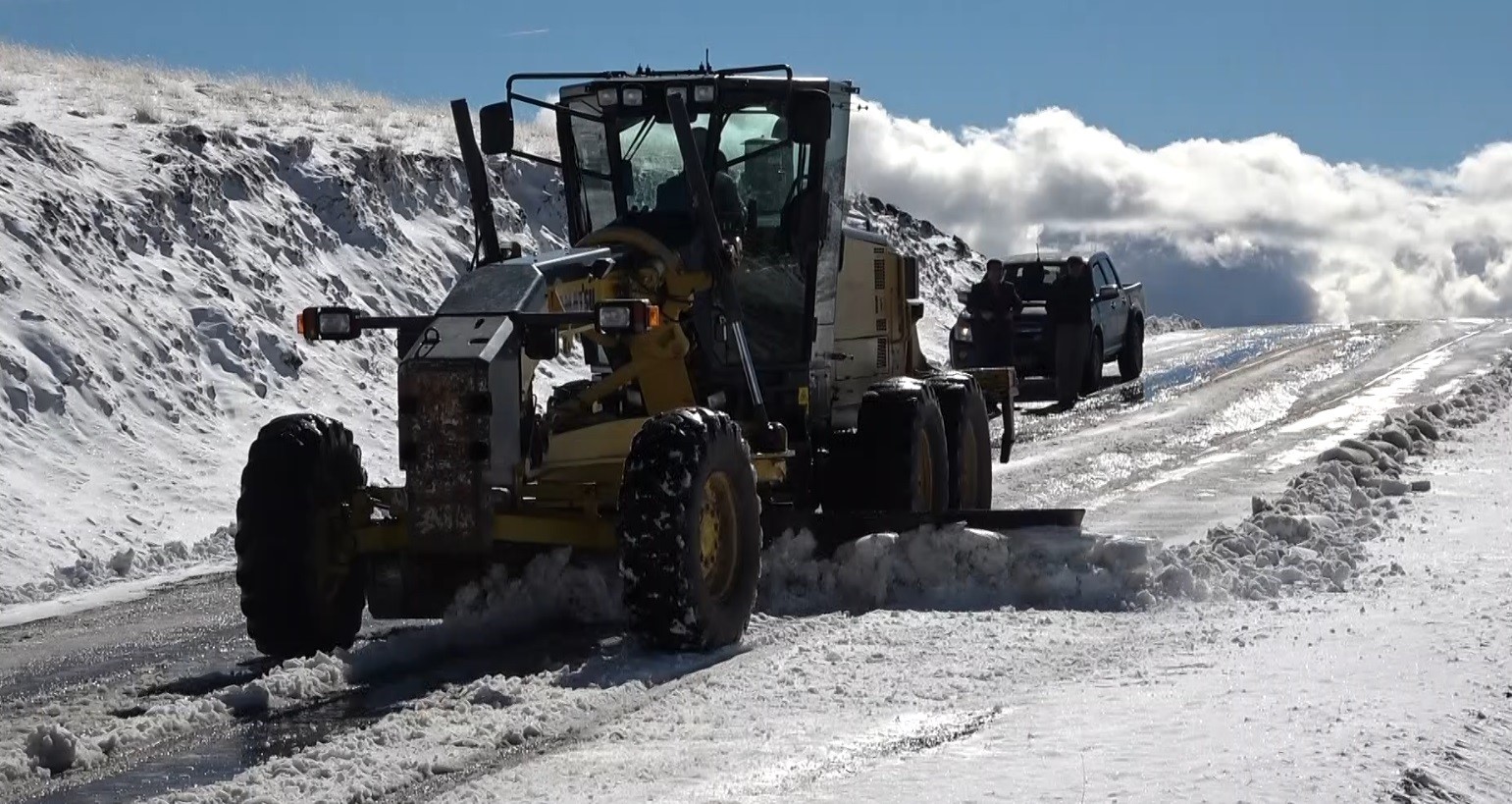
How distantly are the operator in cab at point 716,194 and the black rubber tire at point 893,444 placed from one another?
1229 mm

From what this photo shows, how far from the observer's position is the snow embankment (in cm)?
1413

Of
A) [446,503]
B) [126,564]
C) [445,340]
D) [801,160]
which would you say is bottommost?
[126,564]

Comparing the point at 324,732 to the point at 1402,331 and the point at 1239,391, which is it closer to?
the point at 1239,391

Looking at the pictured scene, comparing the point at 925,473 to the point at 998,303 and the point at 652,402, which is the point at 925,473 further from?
the point at 998,303

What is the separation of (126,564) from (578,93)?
4.11 metres

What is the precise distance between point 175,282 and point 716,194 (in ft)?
35.0

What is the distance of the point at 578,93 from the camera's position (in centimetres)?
1080

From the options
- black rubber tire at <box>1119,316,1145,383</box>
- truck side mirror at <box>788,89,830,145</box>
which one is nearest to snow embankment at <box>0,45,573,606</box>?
truck side mirror at <box>788,89,830,145</box>

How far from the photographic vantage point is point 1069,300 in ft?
79.9

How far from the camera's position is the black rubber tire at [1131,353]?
2700cm

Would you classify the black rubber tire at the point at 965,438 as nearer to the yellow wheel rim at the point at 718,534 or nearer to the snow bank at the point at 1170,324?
the yellow wheel rim at the point at 718,534

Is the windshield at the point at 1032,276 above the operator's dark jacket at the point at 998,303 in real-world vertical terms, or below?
above

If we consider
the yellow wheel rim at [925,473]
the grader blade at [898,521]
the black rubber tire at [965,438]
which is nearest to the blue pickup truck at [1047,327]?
the black rubber tire at [965,438]

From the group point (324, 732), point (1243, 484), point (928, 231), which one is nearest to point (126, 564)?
point (324, 732)
